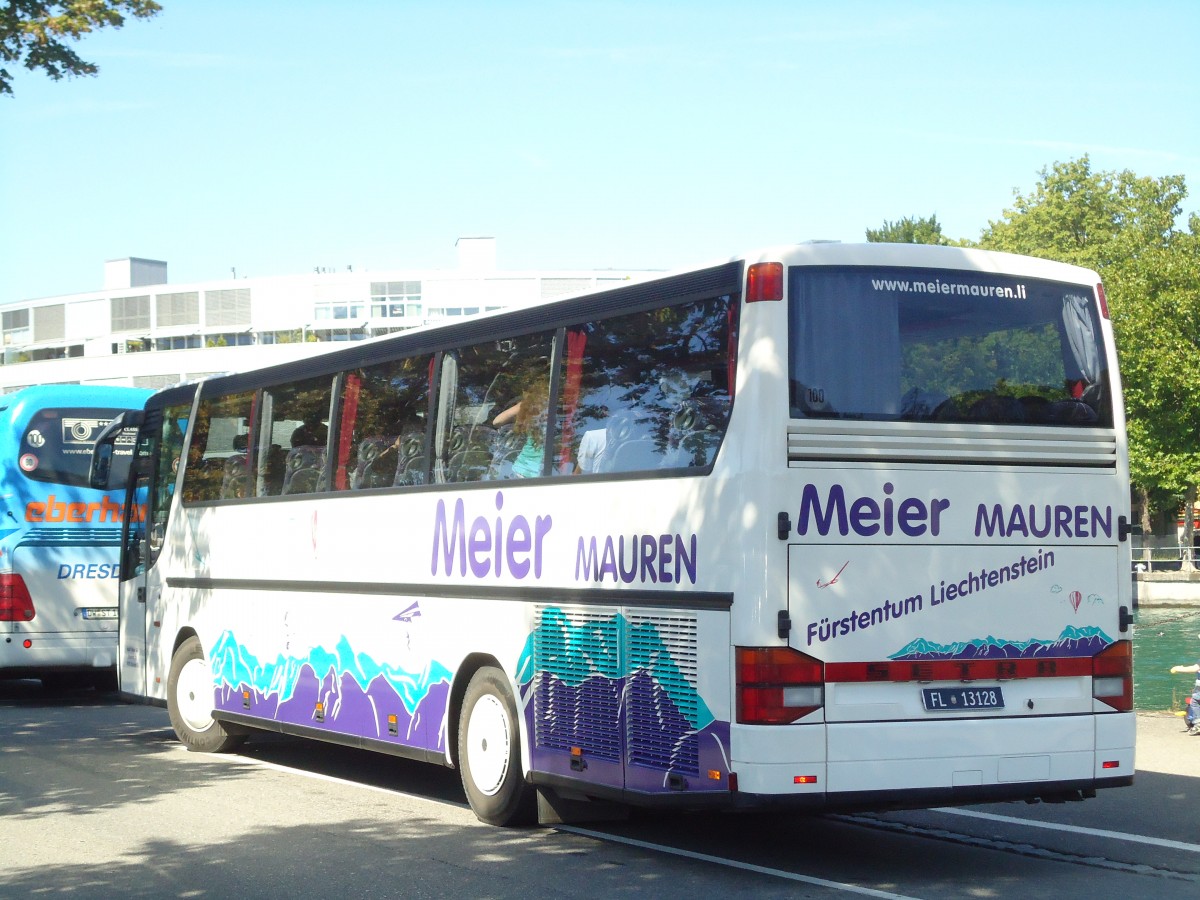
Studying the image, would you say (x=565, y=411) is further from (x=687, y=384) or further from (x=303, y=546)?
(x=303, y=546)

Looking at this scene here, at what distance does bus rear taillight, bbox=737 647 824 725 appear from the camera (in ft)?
26.9

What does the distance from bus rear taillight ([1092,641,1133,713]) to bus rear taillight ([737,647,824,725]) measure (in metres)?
1.79

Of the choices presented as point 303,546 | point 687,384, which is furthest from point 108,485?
point 687,384

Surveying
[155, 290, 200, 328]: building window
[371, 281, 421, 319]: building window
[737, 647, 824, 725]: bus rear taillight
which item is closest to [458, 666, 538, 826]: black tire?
[737, 647, 824, 725]: bus rear taillight

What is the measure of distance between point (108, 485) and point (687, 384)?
9.67 meters

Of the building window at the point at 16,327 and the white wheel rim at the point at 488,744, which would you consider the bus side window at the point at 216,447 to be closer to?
the white wheel rim at the point at 488,744

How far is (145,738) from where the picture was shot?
1600 cm

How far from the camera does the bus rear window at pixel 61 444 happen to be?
19.2 m

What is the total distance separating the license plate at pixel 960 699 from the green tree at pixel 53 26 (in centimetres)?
1136

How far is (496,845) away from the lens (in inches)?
382

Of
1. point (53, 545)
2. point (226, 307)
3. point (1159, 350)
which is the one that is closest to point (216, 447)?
point (53, 545)

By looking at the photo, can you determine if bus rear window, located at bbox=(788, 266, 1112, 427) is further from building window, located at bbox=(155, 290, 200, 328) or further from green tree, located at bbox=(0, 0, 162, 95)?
building window, located at bbox=(155, 290, 200, 328)

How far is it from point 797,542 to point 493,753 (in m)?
3.12

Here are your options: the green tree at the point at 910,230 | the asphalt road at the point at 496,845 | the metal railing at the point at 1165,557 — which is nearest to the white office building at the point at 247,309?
the green tree at the point at 910,230
